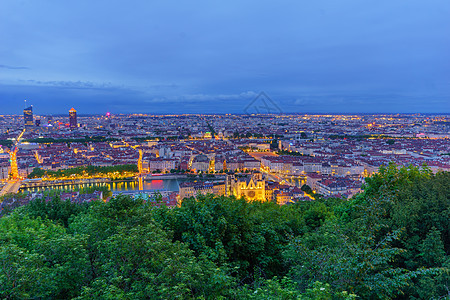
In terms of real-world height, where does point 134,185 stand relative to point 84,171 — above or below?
below

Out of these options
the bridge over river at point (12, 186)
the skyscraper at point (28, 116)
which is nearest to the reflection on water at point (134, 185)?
the bridge over river at point (12, 186)

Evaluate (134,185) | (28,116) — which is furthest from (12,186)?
(28,116)

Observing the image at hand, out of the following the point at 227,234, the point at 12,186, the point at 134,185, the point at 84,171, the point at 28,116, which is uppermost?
the point at 28,116

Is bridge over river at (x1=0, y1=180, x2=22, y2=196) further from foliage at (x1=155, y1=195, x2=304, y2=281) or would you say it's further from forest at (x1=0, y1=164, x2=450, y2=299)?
foliage at (x1=155, y1=195, x2=304, y2=281)

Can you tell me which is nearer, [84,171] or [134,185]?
[134,185]

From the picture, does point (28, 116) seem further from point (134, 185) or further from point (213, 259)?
point (213, 259)

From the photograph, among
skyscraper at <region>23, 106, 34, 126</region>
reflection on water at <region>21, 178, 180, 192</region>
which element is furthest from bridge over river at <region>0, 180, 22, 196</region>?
skyscraper at <region>23, 106, 34, 126</region>

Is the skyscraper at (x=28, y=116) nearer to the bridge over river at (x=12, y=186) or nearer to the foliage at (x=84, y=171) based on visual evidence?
the foliage at (x=84, y=171)

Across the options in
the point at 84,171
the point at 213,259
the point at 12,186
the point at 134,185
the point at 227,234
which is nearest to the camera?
the point at 213,259

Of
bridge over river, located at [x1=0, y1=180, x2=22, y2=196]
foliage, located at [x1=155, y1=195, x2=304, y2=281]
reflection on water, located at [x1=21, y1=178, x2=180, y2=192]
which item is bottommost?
reflection on water, located at [x1=21, y1=178, x2=180, y2=192]
